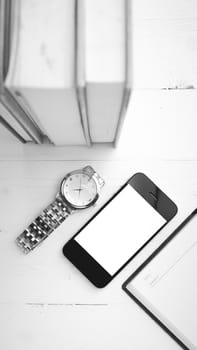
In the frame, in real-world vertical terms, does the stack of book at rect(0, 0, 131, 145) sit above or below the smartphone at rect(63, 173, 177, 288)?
above

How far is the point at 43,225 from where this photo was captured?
0.56 meters

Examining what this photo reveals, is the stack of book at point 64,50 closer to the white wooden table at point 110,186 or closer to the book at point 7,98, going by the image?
the book at point 7,98

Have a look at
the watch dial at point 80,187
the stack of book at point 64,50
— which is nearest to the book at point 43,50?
the stack of book at point 64,50

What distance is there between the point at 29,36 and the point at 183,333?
43 centimetres

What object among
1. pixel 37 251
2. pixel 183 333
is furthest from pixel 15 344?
pixel 183 333

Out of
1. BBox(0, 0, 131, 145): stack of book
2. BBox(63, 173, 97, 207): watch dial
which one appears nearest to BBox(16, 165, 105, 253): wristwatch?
BBox(63, 173, 97, 207): watch dial

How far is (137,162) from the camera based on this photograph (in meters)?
0.57

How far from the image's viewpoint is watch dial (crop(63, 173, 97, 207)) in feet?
1.85

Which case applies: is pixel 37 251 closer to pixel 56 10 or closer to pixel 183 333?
pixel 183 333

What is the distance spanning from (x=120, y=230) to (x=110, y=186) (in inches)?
2.5

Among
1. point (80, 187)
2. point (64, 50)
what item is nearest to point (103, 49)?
point (64, 50)

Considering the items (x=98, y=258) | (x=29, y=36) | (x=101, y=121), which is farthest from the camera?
(x=98, y=258)

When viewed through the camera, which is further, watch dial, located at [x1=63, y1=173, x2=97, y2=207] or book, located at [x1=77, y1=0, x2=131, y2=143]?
watch dial, located at [x1=63, y1=173, x2=97, y2=207]

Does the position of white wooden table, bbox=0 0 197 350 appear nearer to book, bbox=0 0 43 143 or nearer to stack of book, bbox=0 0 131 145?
book, bbox=0 0 43 143
